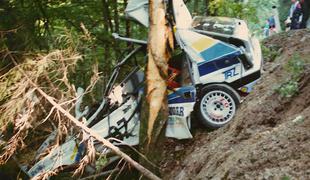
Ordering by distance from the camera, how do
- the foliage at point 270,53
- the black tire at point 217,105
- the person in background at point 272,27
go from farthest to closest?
the person in background at point 272,27, the foliage at point 270,53, the black tire at point 217,105

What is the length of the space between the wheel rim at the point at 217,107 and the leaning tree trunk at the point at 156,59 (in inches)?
39.9

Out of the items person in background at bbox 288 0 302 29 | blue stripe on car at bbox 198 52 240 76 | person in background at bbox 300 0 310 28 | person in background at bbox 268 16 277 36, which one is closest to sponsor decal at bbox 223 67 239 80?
blue stripe on car at bbox 198 52 240 76

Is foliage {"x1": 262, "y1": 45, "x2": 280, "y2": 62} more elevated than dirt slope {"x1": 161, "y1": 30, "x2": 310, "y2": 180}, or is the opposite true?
dirt slope {"x1": 161, "y1": 30, "x2": 310, "y2": 180}

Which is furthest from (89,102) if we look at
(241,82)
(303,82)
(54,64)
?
(303,82)

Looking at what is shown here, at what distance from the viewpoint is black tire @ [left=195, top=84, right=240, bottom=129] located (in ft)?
31.7

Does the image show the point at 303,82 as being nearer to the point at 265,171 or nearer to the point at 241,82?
the point at 241,82

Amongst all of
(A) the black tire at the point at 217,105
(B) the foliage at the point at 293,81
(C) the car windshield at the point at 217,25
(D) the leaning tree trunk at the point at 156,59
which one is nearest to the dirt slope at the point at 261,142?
(B) the foliage at the point at 293,81

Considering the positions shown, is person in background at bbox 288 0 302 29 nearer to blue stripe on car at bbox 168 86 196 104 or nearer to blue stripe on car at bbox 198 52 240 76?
blue stripe on car at bbox 198 52 240 76

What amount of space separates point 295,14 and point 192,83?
212 inches

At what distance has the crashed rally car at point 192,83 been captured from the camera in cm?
977

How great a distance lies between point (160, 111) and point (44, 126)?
3.24 m

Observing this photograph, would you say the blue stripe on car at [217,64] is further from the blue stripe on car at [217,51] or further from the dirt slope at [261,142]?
the dirt slope at [261,142]

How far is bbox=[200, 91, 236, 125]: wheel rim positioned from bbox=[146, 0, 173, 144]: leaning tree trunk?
3.32ft

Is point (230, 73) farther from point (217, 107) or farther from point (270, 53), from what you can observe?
point (270, 53)
